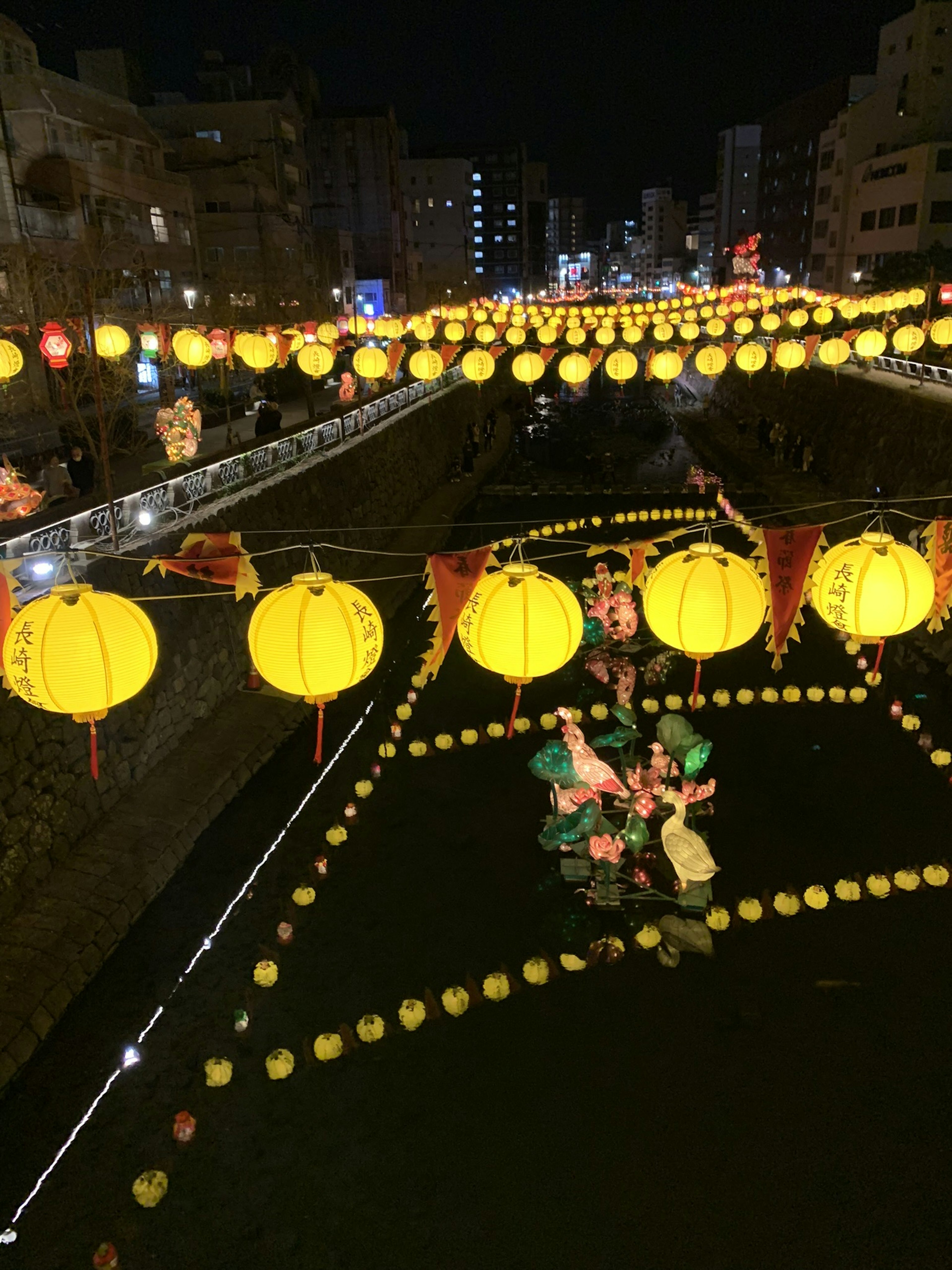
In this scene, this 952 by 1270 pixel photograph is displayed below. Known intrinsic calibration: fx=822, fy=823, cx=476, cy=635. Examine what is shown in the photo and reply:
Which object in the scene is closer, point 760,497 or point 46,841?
point 46,841

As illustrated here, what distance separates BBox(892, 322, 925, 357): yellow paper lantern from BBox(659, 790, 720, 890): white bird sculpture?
14.9m

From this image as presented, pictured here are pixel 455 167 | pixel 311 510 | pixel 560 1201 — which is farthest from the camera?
pixel 455 167

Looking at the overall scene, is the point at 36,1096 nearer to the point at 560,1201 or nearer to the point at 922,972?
the point at 560,1201

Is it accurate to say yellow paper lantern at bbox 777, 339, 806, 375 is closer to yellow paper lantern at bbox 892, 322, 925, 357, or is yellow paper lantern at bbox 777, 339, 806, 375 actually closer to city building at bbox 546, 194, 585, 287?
yellow paper lantern at bbox 892, 322, 925, 357

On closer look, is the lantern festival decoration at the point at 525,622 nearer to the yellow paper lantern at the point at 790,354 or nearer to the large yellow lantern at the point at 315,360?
the large yellow lantern at the point at 315,360

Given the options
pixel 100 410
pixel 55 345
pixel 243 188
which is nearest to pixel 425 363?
pixel 55 345

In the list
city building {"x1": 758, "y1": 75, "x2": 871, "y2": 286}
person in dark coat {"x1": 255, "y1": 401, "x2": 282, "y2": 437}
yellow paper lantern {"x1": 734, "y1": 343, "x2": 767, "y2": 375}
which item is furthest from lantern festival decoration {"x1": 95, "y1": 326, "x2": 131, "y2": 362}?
city building {"x1": 758, "y1": 75, "x2": 871, "y2": 286}

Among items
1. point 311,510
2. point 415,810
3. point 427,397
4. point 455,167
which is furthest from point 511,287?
point 415,810

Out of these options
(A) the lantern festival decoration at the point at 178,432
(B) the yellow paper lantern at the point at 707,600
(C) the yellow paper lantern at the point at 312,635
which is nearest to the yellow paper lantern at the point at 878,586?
(B) the yellow paper lantern at the point at 707,600

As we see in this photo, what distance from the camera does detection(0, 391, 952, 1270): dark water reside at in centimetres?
643

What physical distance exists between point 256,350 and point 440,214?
245 ft

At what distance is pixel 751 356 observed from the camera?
19234 mm

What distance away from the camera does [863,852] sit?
1038 cm

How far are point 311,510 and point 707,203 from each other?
454ft
